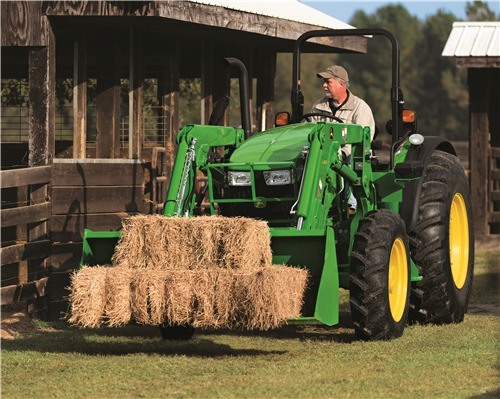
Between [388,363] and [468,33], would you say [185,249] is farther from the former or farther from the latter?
[468,33]

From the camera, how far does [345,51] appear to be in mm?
18312

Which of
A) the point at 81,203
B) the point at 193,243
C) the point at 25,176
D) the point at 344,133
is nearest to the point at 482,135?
the point at 81,203

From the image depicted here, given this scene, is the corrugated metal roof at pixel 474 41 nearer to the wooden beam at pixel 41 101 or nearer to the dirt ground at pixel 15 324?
the wooden beam at pixel 41 101

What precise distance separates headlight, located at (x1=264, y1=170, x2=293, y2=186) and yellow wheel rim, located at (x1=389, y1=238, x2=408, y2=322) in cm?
97

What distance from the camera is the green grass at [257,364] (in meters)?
8.41

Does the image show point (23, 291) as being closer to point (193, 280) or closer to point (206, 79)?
point (193, 280)

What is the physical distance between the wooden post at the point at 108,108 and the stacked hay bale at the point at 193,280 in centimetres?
502

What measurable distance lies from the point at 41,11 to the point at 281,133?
9.78 feet

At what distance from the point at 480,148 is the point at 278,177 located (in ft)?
39.2

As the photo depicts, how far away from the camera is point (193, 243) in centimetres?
975

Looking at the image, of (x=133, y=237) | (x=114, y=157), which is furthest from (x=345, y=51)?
(x=133, y=237)

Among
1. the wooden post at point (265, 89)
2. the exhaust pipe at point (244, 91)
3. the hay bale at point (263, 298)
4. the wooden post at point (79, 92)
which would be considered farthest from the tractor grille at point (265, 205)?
the wooden post at point (265, 89)

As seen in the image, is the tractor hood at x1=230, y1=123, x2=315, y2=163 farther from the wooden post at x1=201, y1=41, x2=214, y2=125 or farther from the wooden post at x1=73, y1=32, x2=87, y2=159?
the wooden post at x1=201, y1=41, x2=214, y2=125

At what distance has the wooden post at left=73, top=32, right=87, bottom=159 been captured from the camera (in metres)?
14.5
